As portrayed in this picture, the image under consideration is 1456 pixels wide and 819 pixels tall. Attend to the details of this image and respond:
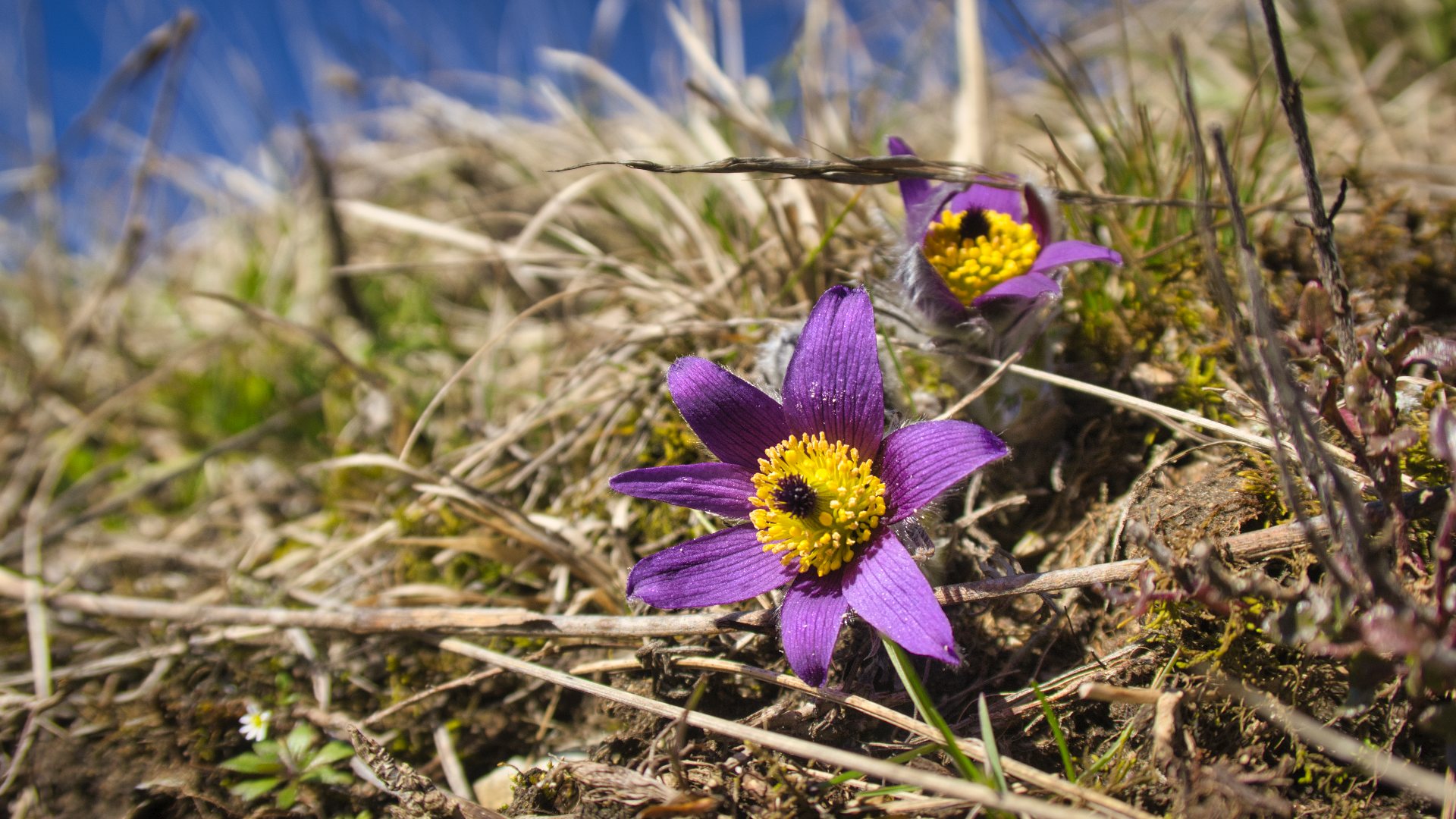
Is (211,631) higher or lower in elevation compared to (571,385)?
lower

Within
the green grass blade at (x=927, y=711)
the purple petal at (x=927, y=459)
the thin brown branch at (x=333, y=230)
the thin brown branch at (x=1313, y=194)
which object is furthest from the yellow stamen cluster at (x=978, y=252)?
the thin brown branch at (x=333, y=230)

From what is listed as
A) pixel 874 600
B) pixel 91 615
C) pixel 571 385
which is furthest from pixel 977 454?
pixel 91 615

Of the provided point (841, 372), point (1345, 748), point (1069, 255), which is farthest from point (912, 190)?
point (1345, 748)

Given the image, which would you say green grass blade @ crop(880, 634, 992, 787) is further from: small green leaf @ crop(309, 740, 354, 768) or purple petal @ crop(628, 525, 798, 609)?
small green leaf @ crop(309, 740, 354, 768)

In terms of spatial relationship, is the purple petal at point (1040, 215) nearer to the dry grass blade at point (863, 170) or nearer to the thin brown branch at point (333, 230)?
the dry grass blade at point (863, 170)

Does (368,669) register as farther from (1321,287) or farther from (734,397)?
(1321,287)

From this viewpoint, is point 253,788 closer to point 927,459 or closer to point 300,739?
point 300,739

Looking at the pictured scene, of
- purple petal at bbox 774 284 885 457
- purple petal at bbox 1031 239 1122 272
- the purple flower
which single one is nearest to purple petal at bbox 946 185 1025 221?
the purple flower
